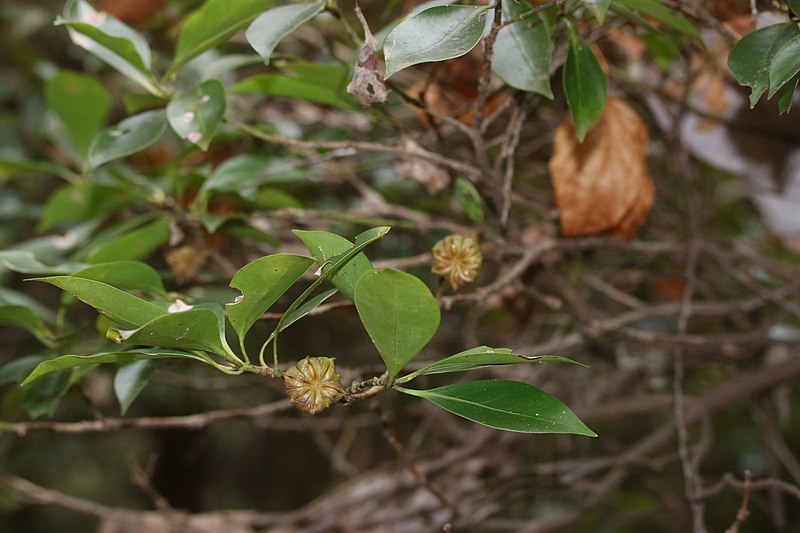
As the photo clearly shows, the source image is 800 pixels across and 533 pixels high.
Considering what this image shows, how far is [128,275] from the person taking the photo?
0.65 m

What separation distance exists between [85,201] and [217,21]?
36cm

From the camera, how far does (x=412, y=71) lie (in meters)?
1.16

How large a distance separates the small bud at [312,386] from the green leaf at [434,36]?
210 millimetres

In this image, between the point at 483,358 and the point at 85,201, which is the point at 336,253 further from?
the point at 85,201

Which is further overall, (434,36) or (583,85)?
(583,85)

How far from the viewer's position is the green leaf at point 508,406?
1.63 feet

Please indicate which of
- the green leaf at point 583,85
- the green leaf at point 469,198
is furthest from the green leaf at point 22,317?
the green leaf at point 583,85

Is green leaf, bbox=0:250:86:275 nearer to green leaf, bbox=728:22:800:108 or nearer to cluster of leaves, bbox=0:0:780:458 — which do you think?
cluster of leaves, bbox=0:0:780:458

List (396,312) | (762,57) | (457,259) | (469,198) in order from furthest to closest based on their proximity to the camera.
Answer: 1. (469,198)
2. (457,259)
3. (762,57)
4. (396,312)

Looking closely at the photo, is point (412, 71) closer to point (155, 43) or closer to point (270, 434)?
point (155, 43)

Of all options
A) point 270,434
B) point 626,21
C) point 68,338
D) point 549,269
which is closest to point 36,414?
point 68,338

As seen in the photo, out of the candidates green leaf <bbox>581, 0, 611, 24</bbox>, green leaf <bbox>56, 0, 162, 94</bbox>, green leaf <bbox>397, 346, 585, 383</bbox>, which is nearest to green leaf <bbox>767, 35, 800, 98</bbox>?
green leaf <bbox>581, 0, 611, 24</bbox>

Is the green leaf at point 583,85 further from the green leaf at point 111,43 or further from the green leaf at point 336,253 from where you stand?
the green leaf at point 111,43

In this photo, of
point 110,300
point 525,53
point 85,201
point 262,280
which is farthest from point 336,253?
point 85,201
